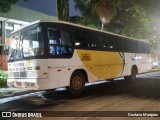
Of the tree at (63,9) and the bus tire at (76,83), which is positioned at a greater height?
the tree at (63,9)

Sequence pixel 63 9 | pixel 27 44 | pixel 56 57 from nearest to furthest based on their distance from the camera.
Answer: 1. pixel 56 57
2. pixel 27 44
3. pixel 63 9

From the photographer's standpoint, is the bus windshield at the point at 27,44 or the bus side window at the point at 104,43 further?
the bus side window at the point at 104,43

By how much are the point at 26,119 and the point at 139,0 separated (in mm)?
19085

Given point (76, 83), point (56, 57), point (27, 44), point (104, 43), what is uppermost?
point (104, 43)

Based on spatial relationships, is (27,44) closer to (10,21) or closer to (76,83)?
(76,83)

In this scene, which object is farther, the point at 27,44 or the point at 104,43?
the point at 104,43

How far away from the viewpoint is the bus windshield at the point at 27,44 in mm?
9398

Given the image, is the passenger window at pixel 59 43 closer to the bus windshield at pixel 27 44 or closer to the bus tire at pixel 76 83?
the bus windshield at pixel 27 44

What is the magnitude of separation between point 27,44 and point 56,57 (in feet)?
4.40

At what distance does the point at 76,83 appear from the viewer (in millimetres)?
10867

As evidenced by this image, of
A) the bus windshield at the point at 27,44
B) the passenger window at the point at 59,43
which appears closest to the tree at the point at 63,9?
the bus windshield at the point at 27,44

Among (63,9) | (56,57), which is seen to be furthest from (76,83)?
(63,9)

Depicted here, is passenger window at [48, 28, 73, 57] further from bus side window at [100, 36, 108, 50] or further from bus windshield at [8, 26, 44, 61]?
bus side window at [100, 36, 108, 50]

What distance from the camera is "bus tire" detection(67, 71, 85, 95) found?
10.6 meters
